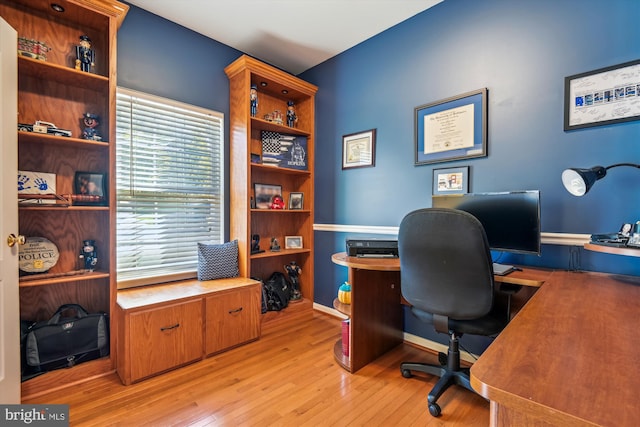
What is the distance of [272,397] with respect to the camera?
1.65m

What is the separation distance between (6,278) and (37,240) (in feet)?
1.54

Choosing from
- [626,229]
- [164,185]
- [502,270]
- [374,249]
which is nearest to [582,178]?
[626,229]

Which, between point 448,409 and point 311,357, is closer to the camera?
point 448,409

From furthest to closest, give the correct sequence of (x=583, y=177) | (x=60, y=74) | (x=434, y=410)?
(x=60, y=74)
(x=434, y=410)
(x=583, y=177)

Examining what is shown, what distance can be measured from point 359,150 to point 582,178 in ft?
5.57

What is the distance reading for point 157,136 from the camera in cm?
231

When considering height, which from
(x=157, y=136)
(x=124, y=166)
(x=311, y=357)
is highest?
(x=157, y=136)

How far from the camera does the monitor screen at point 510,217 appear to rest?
155 cm

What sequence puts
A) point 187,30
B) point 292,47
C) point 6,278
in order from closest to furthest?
point 6,278
point 187,30
point 292,47

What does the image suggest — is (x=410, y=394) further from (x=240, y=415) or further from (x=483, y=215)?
(x=483, y=215)

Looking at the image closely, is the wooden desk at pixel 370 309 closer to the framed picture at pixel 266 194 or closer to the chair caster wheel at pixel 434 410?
the chair caster wheel at pixel 434 410

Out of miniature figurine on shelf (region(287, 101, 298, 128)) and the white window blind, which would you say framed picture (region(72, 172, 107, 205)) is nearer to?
the white window blind

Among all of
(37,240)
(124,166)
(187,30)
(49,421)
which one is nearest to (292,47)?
(187,30)

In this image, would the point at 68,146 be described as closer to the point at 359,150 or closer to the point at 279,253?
the point at 279,253
